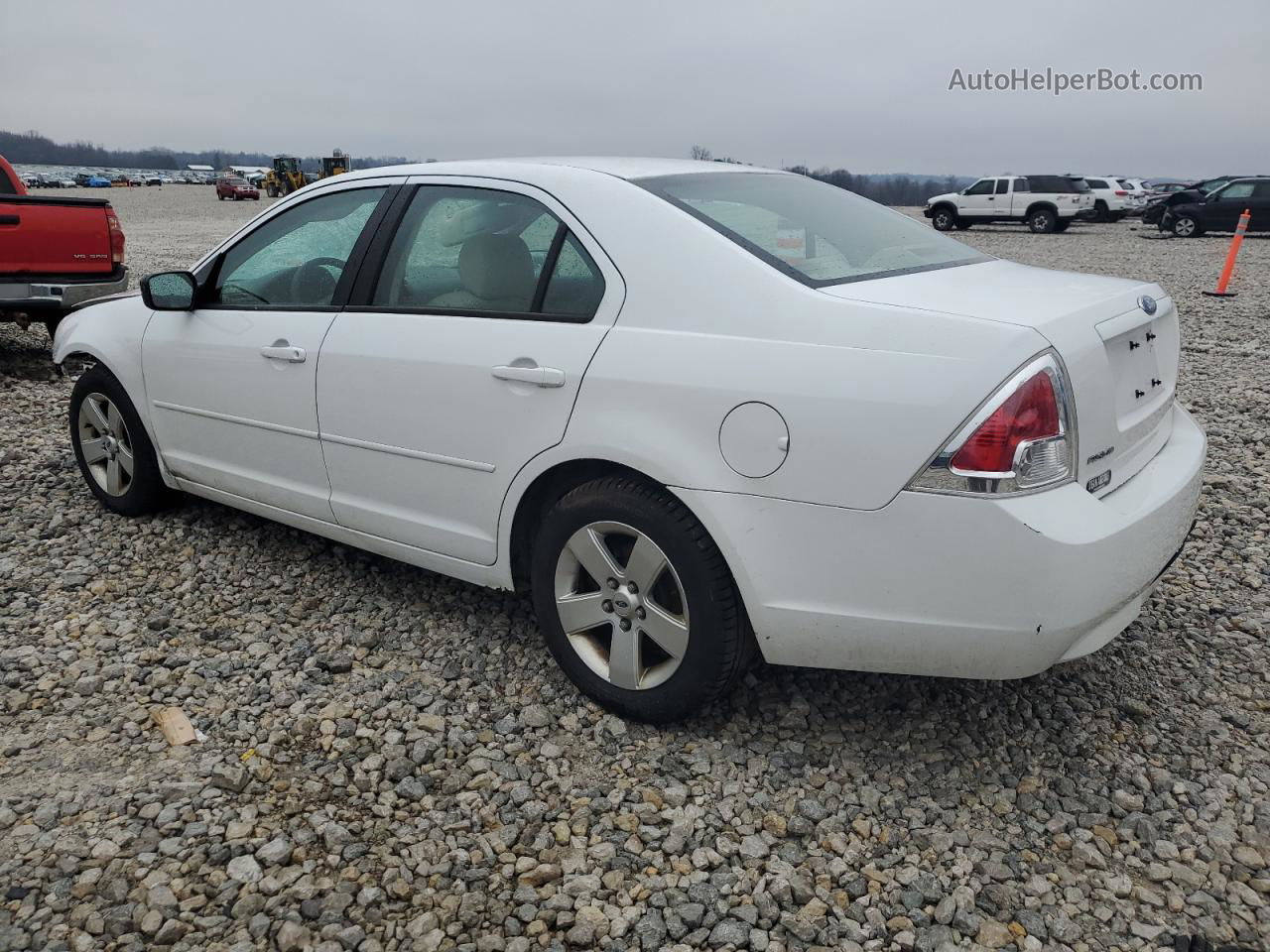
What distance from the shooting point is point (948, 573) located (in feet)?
7.63

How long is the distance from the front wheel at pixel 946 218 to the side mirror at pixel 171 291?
27634 millimetres

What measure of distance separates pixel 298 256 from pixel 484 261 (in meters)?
1.00

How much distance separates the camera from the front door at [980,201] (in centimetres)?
2786

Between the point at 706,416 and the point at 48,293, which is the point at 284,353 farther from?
the point at 48,293

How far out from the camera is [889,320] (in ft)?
7.82

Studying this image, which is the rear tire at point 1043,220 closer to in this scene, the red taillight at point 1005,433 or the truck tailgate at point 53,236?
the truck tailgate at point 53,236

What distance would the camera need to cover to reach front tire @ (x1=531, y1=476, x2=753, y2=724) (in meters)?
2.64

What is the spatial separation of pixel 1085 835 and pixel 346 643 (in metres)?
2.38

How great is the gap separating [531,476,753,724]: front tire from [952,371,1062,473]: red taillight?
27.5 inches

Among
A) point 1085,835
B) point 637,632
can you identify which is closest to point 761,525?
point 637,632

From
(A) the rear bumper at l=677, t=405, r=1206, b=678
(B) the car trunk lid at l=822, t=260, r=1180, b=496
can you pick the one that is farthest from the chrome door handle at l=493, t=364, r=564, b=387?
(B) the car trunk lid at l=822, t=260, r=1180, b=496

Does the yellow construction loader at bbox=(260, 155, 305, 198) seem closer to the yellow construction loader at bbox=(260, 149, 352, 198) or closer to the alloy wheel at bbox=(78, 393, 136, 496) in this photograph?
the yellow construction loader at bbox=(260, 149, 352, 198)

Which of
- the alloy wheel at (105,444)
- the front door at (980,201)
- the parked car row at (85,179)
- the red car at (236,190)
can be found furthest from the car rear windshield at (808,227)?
the parked car row at (85,179)

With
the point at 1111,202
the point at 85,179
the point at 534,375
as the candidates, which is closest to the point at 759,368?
the point at 534,375
